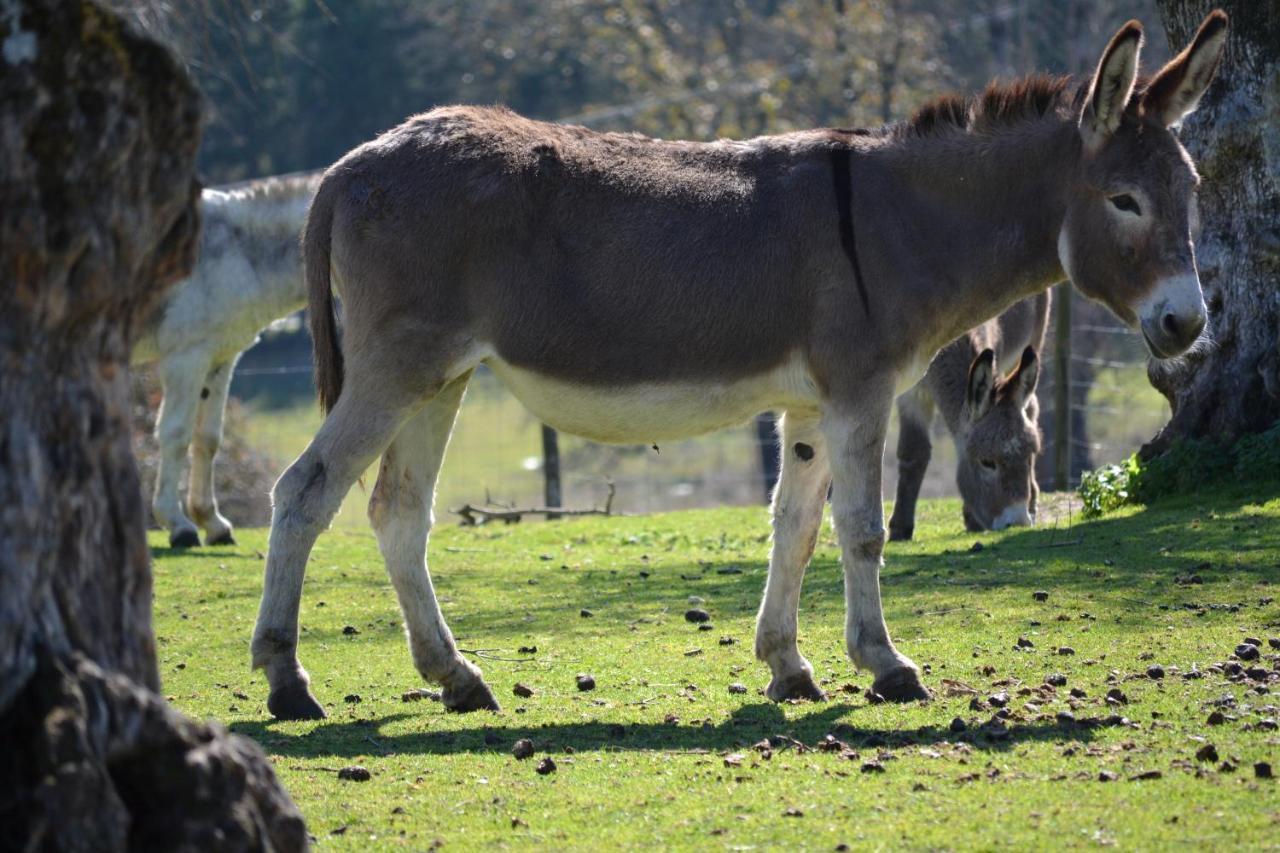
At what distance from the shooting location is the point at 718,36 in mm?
32406

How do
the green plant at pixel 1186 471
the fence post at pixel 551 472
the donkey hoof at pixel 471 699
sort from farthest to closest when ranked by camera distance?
the fence post at pixel 551 472
the green plant at pixel 1186 471
the donkey hoof at pixel 471 699

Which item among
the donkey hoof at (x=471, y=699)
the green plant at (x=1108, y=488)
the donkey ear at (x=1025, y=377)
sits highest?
the donkey ear at (x=1025, y=377)

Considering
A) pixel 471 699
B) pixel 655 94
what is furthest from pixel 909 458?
pixel 655 94

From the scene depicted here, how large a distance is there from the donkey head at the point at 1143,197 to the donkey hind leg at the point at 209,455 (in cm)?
764

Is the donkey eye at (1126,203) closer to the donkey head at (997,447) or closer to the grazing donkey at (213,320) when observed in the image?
the donkey head at (997,447)

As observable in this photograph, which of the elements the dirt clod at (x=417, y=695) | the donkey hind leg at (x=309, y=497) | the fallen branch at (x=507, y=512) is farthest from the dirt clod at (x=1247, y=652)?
the fallen branch at (x=507, y=512)

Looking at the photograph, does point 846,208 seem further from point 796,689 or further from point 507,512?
point 507,512

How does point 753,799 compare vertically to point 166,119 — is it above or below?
below

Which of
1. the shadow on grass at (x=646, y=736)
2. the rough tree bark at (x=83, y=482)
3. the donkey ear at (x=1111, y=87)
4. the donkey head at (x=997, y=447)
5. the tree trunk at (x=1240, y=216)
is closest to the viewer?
the rough tree bark at (x=83, y=482)

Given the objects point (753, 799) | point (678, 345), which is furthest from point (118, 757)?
point (678, 345)

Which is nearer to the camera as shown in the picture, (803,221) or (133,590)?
(133,590)

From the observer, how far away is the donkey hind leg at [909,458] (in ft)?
37.6

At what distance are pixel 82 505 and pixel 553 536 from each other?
9465 mm

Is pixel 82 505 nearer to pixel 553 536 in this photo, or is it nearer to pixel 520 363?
pixel 520 363
